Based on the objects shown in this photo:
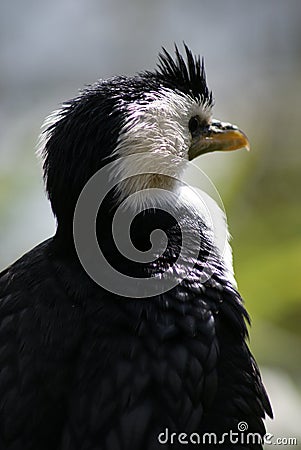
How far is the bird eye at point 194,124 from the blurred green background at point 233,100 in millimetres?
689

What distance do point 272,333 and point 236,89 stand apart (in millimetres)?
1413

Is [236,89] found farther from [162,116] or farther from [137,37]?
[162,116]

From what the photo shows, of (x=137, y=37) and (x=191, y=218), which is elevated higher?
(x=137, y=37)

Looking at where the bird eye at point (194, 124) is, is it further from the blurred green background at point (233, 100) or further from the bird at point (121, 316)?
the blurred green background at point (233, 100)

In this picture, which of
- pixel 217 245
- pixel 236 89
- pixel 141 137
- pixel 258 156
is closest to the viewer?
pixel 141 137

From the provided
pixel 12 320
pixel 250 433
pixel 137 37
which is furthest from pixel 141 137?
pixel 137 37

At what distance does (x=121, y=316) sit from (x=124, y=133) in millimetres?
476

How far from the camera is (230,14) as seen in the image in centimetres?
525

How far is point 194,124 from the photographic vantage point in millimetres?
3035

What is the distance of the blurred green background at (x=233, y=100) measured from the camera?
3541mm
